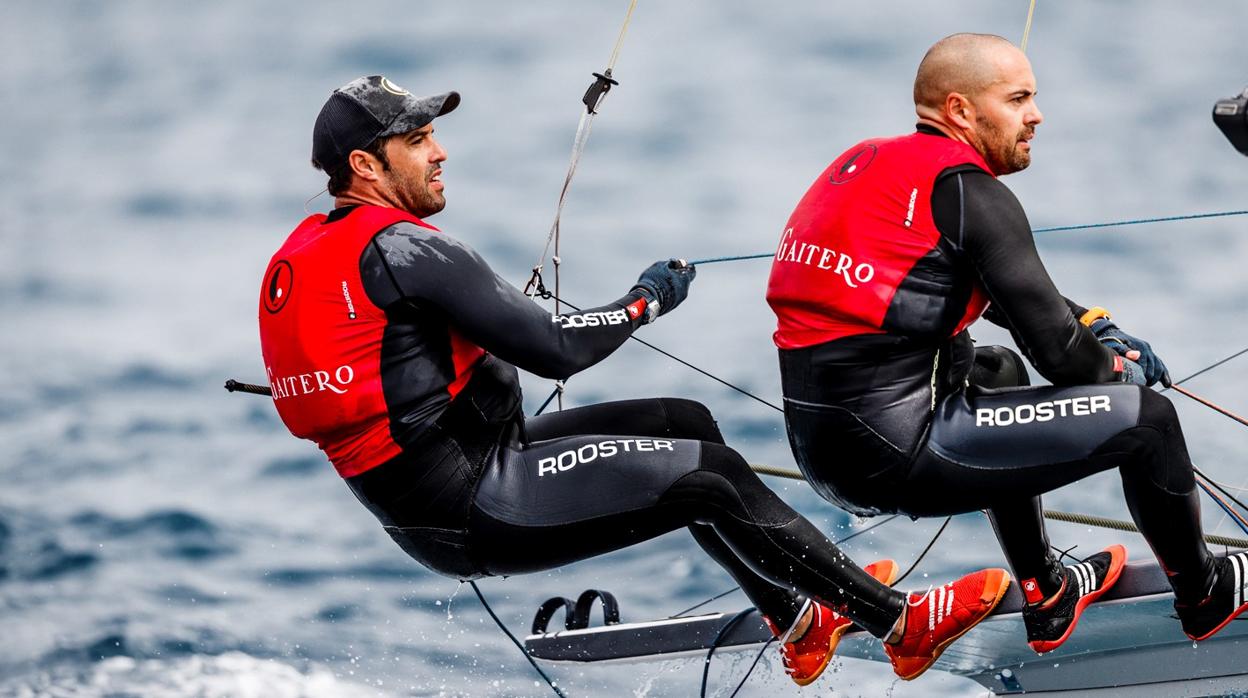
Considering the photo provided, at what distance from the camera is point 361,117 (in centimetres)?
354

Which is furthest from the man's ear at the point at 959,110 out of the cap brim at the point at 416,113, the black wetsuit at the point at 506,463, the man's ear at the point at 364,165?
the man's ear at the point at 364,165

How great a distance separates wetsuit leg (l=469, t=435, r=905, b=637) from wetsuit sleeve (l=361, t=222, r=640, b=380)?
203 millimetres

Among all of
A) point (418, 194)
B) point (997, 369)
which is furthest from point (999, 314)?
point (418, 194)

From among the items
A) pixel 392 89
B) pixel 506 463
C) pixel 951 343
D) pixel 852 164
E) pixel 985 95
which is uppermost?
pixel 392 89

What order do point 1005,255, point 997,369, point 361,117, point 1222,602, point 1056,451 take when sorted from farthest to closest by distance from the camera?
1. point 997,369
2. point 1222,602
3. point 361,117
4. point 1056,451
5. point 1005,255

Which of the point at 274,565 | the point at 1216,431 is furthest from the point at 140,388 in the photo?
the point at 1216,431

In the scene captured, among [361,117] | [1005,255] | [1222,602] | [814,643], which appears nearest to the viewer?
[1005,255]

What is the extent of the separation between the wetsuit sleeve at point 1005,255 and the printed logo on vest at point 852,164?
19 cm

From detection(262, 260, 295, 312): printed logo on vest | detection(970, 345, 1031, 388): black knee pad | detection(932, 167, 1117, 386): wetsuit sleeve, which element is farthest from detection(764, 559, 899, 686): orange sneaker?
detection(262, 260, 295, 312): printed logo on vest

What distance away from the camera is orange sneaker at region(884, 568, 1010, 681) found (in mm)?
3758

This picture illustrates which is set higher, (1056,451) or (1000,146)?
(1000,146)

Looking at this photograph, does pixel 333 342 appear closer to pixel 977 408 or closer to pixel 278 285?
pixel 278 285

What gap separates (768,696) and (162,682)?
14.1ft

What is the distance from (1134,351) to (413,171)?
146 cm
